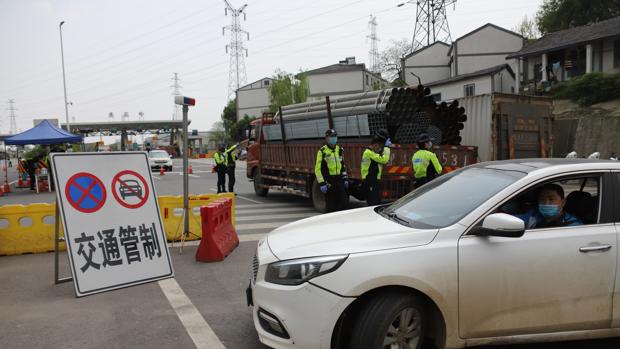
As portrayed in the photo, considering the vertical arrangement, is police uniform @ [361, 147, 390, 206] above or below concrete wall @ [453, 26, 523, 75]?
below

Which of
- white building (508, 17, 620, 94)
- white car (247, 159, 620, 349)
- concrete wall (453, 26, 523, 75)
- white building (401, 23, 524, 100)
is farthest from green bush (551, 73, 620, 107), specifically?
white car (247, 159, 620, 349)

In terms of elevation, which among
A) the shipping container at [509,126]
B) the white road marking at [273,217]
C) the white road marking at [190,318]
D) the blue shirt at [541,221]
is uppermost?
the shipping container at [509,126]

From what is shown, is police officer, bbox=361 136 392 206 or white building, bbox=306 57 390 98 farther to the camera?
white building, bbox=306 57 390 98

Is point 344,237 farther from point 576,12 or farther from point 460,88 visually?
point 576,12

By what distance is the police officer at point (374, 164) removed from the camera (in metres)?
7.91

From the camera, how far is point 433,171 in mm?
8508

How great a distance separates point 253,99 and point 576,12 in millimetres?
45770

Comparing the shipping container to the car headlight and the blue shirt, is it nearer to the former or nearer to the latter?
the blue shirt

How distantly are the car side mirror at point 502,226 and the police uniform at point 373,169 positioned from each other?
4.67m

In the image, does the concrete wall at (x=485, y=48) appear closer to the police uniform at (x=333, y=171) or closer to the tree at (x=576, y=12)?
the tree at (x=576, y=12)

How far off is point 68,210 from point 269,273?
2.60 meters

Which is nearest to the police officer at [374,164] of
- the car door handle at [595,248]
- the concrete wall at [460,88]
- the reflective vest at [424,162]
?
the reflective vest at [424,162]

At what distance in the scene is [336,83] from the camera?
59250 mm

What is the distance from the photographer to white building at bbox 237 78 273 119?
7394cm
